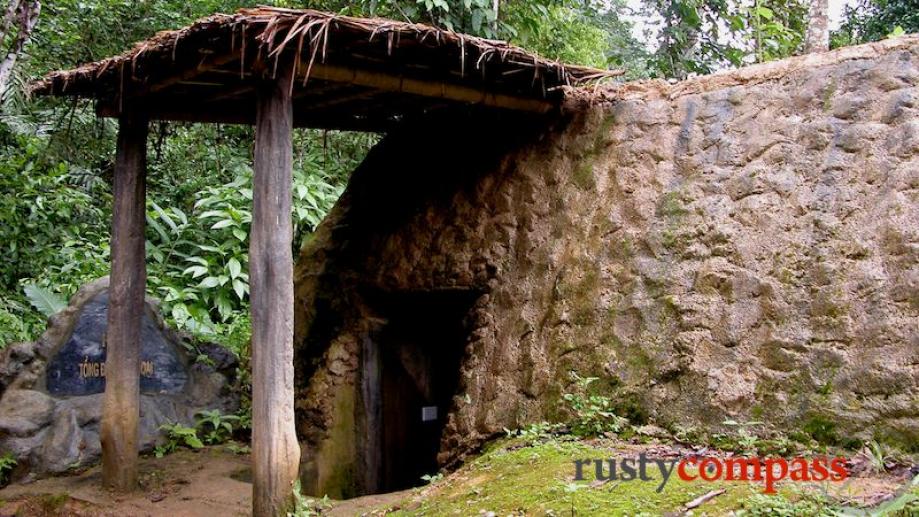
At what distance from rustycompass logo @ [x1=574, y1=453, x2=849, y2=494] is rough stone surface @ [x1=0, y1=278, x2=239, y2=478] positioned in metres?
4.49

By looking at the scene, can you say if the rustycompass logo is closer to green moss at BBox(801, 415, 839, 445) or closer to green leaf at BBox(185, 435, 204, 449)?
green moss at BBox(801, 415, 839, 445)

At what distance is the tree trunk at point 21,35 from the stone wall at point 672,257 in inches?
145

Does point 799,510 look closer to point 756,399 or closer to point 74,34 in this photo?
point 756,399

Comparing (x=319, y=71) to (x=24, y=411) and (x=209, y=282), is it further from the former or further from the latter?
(x=209, y=282)

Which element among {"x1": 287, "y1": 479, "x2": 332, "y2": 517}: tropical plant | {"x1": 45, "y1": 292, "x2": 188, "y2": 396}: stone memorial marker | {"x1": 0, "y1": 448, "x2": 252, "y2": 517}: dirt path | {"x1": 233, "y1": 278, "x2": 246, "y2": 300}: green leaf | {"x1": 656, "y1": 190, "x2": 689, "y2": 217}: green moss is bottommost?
{"x1": 0, "y1": 448, "x2": 252, "y2": 517}: dirt path

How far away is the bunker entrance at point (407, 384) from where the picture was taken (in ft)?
23.9

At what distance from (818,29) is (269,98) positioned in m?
5.52

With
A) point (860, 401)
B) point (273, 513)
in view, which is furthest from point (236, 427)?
point (860, 401)

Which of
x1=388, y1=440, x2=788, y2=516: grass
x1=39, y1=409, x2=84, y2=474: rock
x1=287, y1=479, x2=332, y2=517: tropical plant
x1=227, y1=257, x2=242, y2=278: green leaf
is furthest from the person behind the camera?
x1=227, y1=257, x2=242, y2=278: green leaf

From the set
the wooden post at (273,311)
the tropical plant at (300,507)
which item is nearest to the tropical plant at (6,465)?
the wooden post at (273,311)

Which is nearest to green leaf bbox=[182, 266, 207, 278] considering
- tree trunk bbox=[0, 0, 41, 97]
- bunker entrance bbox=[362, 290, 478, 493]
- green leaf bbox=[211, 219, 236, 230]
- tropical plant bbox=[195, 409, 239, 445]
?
green leaf bbox=[211, 219, 236, 230]

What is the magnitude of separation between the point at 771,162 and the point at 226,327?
21.4 ft

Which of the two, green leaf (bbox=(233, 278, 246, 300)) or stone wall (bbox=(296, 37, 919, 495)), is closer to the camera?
stone wall (bbox=(296, 37, 919, 495))

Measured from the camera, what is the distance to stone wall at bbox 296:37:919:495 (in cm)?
469
